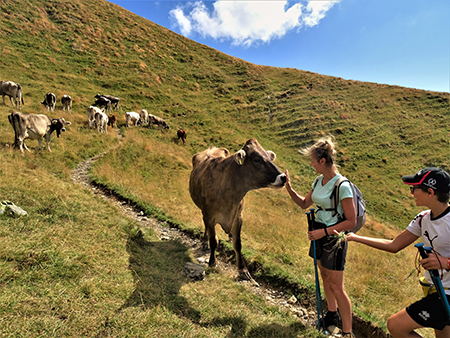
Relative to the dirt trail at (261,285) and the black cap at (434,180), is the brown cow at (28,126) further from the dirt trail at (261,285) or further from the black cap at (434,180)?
the black cap at (434,180)

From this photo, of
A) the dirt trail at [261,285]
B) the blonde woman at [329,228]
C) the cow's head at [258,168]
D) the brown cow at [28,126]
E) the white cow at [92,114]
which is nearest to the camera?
the blonde woman at [329,228]

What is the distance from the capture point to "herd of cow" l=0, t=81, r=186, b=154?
35.8ft

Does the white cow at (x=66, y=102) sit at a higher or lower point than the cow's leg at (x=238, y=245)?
higher

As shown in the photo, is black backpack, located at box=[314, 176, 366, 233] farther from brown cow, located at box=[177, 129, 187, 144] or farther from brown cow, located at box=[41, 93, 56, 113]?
brown cow, located at box=[41, 93, 56, 113]

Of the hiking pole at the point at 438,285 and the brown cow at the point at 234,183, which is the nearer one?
the hiking pole at the point at 438,285

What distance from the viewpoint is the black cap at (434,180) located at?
227 centimetres

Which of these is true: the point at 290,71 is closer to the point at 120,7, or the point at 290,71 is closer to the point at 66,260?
the point at 120,7

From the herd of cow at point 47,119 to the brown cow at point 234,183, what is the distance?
34.0ft

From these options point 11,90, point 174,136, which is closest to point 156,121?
point 174,136

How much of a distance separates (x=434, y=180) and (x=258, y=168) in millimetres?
2936

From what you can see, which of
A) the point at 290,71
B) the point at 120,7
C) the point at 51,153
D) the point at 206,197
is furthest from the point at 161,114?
the point at 120,7

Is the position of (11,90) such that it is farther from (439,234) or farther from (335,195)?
(439,234)

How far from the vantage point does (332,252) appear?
3.41 m

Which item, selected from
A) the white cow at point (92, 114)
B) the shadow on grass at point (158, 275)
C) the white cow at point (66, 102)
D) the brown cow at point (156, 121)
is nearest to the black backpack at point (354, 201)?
the shadow on grass at point (158, 275)
